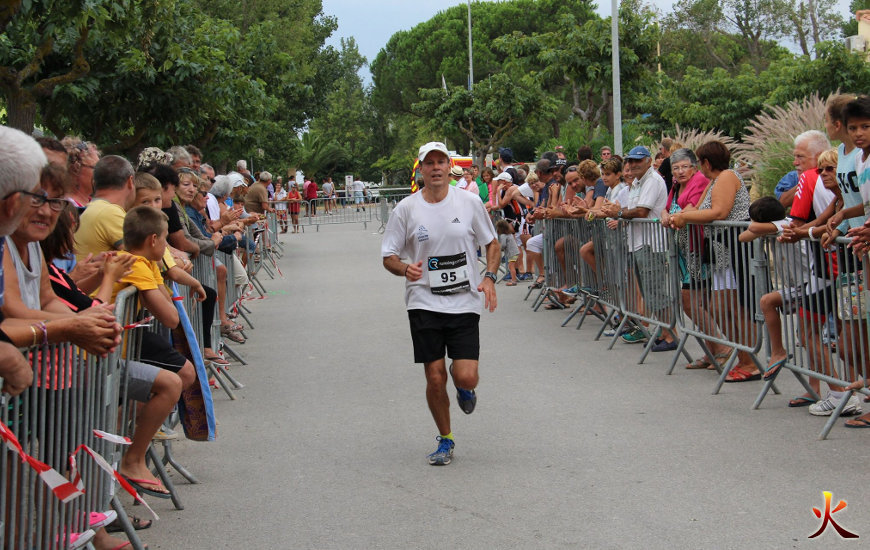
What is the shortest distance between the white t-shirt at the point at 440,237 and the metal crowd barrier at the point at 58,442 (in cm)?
244

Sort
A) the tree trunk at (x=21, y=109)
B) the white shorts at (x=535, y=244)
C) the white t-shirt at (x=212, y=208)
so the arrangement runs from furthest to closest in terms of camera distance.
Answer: the white shorts at (x=535, y=244) → the tree trunk at (x=21, y=109) → the white t-shirt at (x=212, y=208)

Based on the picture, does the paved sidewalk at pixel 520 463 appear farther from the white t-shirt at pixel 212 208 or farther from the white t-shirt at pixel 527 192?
the white t-shirt at pixel 527 192

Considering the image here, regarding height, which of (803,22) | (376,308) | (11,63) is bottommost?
(376,308)

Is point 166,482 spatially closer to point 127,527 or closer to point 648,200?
point 127,527

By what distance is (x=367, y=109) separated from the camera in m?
96.1

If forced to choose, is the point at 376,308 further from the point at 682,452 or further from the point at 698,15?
the point at 698,15

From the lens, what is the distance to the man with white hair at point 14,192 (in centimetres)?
358

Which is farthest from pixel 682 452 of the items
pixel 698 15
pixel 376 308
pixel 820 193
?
pixel 698 15

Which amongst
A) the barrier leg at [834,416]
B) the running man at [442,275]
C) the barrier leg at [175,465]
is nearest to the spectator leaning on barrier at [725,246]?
the barrier leg at [834,416]

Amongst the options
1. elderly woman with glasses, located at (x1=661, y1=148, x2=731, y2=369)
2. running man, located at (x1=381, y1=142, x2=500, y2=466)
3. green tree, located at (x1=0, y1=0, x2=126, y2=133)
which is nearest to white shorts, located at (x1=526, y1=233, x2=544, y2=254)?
elderly woman with glasses, located at (x1=661, y1=148, x2=731, y2=369)

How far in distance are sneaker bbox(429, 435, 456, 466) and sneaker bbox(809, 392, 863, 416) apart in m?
2.68

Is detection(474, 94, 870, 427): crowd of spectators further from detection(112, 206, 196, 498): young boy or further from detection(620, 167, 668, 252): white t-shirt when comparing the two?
detection(112, 206, 196, 498): young boy

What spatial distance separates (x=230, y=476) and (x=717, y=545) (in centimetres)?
305

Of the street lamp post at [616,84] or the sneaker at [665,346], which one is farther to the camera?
the street lamp post at [616,84]
